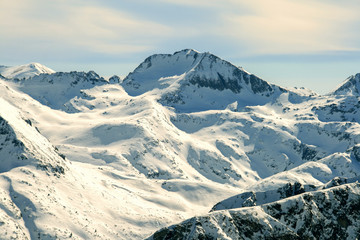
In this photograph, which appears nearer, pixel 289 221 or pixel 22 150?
pixel 289 221

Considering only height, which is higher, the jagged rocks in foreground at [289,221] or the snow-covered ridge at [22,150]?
the jagged rocks in foreground at [289,221]

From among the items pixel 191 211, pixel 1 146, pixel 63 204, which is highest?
pixel 1 146

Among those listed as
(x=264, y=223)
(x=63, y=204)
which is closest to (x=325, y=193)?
(x=264, y=223)

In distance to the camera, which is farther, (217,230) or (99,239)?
(99,239)

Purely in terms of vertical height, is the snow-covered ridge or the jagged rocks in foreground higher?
the jagged rocks in foreground

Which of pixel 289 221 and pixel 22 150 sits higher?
pixel 289 221

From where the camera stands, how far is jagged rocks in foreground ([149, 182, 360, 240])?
77812 millimetres

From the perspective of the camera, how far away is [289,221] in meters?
83.1

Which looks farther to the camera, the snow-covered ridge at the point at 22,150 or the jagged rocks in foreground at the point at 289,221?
the snow-covered ridge at the point at 22,150

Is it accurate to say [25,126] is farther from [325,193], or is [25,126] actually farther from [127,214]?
[325,193]

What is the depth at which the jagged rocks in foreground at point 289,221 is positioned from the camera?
77812 mm

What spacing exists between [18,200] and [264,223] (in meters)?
81.9

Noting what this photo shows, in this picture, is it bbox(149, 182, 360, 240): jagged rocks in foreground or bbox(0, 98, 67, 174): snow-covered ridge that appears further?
bbox(0, 98, 67, 174): snow-covered ridge

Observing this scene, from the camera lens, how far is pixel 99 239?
5349 inches
